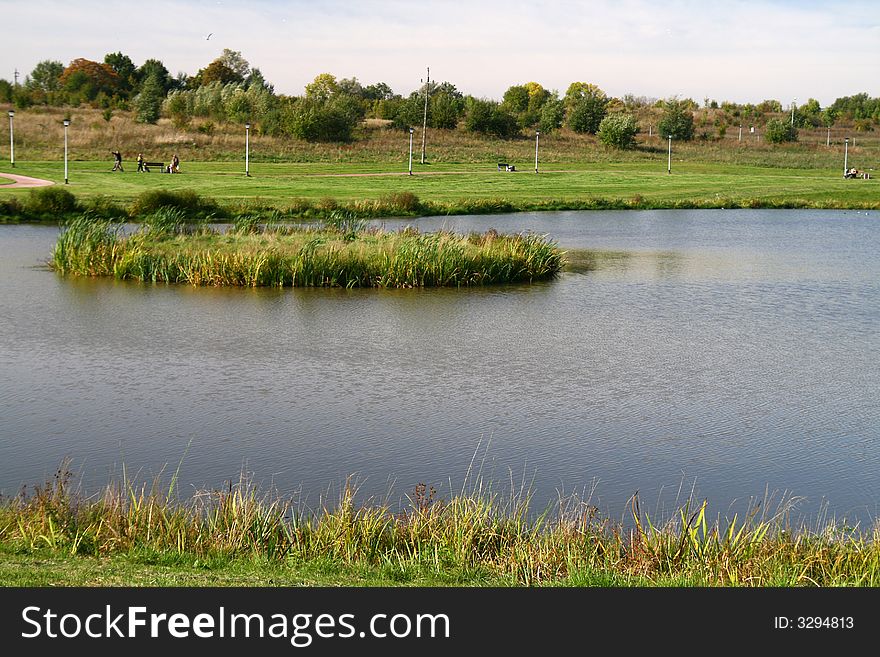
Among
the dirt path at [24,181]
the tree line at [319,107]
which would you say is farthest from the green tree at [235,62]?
the dirt path at [24,181]

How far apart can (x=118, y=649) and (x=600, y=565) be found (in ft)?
10.9

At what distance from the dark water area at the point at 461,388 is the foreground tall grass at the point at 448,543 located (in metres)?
1.55

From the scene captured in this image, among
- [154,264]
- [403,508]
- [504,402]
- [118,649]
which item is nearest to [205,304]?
[154,264]

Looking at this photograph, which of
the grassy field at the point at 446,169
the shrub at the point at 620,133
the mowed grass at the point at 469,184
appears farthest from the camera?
the shrub at the point at 620,133

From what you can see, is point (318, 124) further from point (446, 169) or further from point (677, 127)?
point (677, 127)

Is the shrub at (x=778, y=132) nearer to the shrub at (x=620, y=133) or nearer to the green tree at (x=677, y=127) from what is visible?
the green tree at (x=677, y=127)

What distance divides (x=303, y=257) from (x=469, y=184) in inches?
1330

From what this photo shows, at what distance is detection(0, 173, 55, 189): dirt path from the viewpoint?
45.1 metres

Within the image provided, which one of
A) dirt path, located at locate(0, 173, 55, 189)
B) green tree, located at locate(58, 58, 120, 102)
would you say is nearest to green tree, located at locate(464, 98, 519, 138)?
green tree, located at locate(58, 58, 120, 102)

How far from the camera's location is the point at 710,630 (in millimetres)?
6180

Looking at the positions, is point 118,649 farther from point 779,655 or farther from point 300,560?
point 779,655

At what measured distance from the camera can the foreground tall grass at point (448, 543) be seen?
7.39m

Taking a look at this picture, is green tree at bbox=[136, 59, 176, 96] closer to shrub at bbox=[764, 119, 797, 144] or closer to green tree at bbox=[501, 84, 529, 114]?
green tree at bbox=[501, 84, 529, 114]

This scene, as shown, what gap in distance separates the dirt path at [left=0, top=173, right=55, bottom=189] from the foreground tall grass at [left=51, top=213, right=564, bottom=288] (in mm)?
20152
